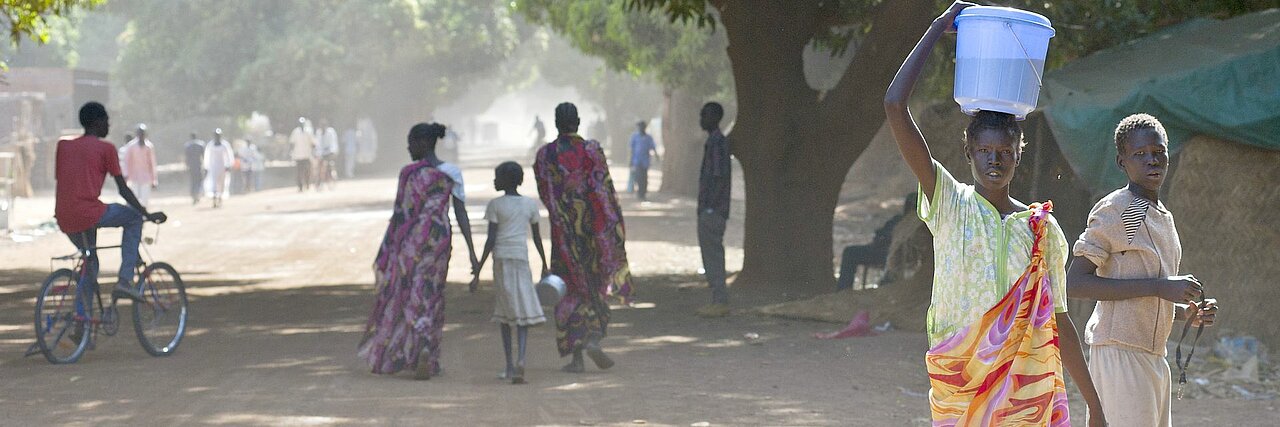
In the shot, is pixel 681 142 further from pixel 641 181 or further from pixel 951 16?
pixel 951 16

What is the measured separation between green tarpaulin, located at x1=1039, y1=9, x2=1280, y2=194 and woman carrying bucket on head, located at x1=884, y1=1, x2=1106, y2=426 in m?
6.04

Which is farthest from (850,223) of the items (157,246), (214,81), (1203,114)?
(214,81)

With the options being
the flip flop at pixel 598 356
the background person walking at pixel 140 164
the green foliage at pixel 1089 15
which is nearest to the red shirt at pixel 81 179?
the flip flop at pixel 598 356

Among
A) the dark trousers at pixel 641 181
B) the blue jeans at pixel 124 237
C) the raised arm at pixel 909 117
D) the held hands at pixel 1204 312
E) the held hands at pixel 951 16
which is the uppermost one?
the held hands at pixel 951 16

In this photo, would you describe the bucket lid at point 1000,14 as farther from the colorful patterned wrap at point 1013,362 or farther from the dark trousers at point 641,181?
the dark trousers at point 641,181

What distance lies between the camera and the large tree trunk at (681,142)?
102ft

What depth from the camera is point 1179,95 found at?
10.0 m

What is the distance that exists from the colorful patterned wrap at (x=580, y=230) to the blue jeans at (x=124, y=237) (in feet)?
8.39

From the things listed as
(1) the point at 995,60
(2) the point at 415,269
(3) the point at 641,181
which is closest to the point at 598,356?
(2) the point at 415,269

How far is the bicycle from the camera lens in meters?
9.33

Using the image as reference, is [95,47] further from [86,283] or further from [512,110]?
[512,110]

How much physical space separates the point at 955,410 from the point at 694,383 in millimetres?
4729

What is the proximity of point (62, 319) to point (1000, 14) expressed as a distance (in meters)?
7.03

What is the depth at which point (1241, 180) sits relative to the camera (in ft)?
31.5
